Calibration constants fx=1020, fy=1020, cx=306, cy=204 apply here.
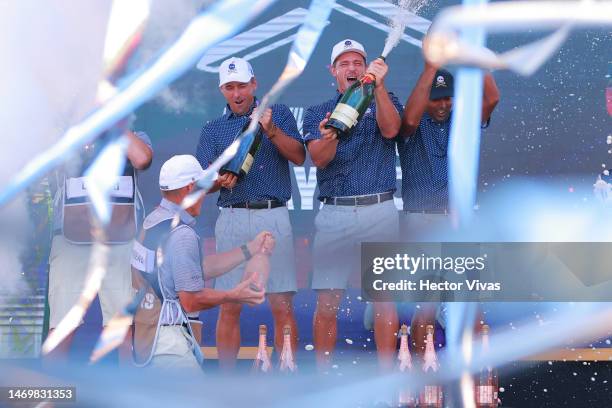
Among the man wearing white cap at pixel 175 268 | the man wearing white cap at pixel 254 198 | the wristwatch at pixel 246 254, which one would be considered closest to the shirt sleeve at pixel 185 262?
the man wearing white cap at pixel 175 268

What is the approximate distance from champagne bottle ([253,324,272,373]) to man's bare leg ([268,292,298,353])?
0.04 metres

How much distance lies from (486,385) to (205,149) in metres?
1.23

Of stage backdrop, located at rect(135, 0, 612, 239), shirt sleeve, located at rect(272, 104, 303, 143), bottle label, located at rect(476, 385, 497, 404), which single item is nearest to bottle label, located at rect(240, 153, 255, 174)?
shirt sleeve, located at rect(272, 104, 303, 143)

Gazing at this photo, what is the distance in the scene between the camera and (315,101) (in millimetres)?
3693

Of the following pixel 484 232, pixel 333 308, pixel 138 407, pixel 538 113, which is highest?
pixel 538 113

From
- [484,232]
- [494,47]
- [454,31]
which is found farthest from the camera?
[494,47]

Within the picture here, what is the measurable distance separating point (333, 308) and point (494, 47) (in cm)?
108

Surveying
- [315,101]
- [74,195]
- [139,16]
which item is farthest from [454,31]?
[74,195]

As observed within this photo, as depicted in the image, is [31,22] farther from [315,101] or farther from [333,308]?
[333,308]

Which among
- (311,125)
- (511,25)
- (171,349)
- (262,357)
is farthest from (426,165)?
(171,349)

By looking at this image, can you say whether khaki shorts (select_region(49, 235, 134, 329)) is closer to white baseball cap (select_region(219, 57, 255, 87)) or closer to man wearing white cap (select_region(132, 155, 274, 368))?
man wearing white cap (select_region(132, 155, 274, 368))

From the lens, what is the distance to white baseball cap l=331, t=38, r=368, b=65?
335 centimetres

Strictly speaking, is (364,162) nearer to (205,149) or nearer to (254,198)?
(254,198)

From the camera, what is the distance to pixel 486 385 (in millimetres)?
3225
